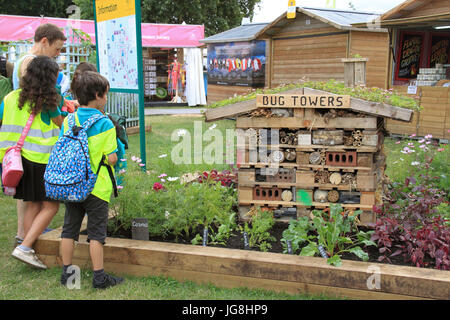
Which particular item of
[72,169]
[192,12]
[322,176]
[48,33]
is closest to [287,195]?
[322,176]

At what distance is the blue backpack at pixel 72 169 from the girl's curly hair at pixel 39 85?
0.55 m

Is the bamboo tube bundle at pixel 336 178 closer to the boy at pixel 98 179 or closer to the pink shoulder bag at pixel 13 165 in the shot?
the boy at pixel 98 179

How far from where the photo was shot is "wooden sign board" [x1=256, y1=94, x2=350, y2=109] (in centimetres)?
387

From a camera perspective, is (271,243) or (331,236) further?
(271,243)

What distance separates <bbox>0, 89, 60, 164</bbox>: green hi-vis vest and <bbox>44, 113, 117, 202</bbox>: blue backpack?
19.5 inches

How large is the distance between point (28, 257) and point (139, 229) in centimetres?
92

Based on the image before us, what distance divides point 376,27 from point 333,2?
27.0 ft

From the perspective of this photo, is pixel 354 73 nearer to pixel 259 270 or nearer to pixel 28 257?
pixel 259 270

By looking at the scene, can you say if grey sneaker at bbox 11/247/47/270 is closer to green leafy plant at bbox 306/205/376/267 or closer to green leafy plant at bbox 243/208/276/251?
green leafy plant at bbox 243/208/276/251

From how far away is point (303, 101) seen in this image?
3.99m

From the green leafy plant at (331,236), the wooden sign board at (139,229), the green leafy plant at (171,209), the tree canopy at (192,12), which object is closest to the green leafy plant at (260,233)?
the green leafy plant at (331,236)

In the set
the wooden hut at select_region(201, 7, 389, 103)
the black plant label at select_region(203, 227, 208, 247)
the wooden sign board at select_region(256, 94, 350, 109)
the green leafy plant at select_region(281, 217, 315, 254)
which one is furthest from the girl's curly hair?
the wooden hut at select_region(201, 7, 389, 103)

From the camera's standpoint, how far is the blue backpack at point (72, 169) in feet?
10.6

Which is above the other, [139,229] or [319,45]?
[319,45]
